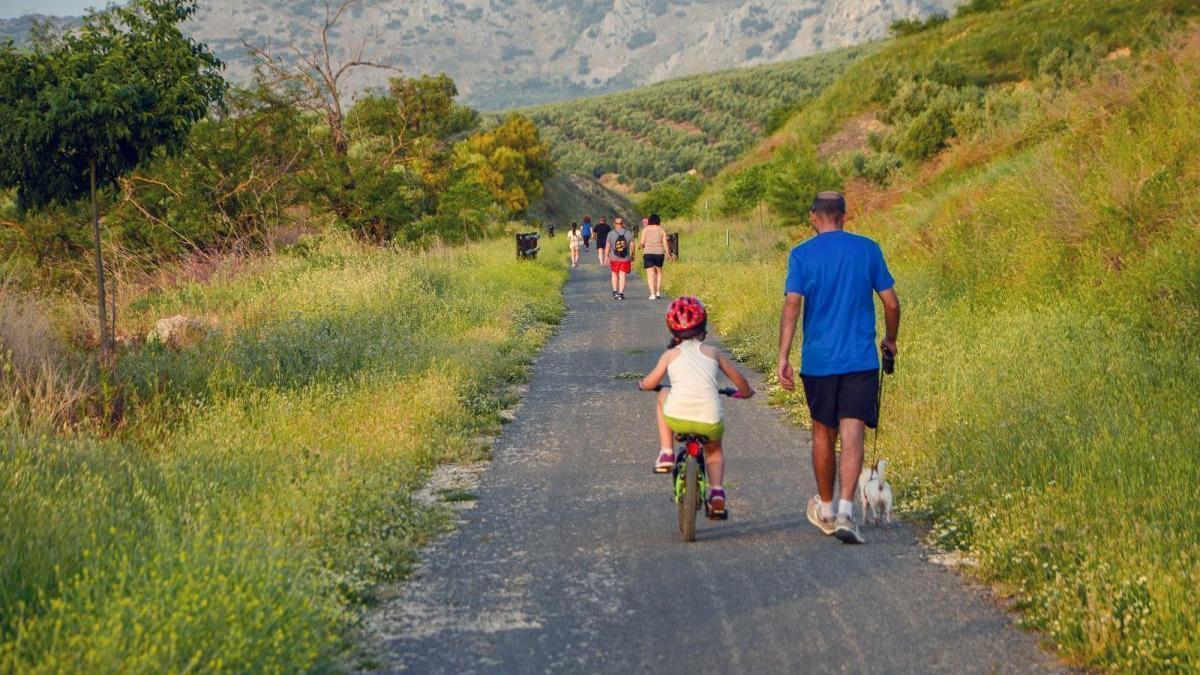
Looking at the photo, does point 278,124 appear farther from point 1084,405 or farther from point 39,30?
point 1084,405

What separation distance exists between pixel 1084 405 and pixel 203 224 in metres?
17.8

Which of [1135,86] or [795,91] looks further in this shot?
[795,91]

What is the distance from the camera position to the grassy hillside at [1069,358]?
5.46m

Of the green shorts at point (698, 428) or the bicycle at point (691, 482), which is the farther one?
the green shorts at point (698, 428)

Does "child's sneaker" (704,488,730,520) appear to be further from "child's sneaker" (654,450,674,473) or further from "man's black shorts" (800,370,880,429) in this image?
"man's black shorts" (800,370,880,429)

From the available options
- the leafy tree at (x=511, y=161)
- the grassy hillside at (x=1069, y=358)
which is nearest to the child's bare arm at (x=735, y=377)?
the grassy hillside at (x=1069, y=358)

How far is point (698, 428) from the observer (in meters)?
6.95

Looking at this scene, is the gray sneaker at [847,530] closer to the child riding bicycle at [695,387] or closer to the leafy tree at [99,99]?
the child riding bicycle at [695,387]

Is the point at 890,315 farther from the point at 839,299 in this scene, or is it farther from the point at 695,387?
the point at 695,387

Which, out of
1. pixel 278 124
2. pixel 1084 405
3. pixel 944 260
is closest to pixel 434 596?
pixel 1084 405

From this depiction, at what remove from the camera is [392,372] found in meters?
11.5

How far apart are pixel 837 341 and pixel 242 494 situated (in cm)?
371

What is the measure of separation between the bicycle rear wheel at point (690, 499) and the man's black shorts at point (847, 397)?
87 cm

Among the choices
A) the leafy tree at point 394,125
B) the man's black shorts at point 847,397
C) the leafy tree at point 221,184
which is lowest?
the man's black shorts at point 847,397
